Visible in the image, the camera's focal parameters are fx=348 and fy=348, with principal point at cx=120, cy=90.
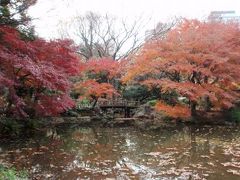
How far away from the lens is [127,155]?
11.0m

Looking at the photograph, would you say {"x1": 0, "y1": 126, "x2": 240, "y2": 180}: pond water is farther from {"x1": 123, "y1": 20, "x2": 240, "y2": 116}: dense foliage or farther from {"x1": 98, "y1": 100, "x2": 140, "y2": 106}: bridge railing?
{"x1": 98, "y1": 100, "x2": 140, "y2": 106}: bridge railing

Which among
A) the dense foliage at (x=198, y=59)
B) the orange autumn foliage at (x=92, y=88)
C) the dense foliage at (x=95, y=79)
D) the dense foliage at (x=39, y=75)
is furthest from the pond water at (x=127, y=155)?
the dense foliage at (x=95, y=79)

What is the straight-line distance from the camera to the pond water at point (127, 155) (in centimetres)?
871

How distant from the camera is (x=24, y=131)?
50.9 feet

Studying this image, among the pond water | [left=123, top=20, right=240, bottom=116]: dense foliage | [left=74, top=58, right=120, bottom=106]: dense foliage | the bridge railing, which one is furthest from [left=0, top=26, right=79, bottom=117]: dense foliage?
the bridge railing

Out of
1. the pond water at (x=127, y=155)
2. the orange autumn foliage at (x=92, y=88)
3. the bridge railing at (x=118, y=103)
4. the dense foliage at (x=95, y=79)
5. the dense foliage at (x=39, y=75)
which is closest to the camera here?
the pond water at (x=127, y=155)

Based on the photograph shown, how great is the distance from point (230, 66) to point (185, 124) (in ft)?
13.3

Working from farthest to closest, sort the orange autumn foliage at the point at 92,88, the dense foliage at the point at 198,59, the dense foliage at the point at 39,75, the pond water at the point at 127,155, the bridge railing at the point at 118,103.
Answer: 1. the bridge railing at the point at 118,103
2. the orange autumn foliage at the point at 92,88
3. the dense foliage at the point at 198,59
4. the dense foliage at the point at 39,75
5. the pond water at the point at 127,155

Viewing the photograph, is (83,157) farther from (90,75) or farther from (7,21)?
(90,75)

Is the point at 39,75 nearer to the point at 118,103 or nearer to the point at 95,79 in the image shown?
the point at 118,103

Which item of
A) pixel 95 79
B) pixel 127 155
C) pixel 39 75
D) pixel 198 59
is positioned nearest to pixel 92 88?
pixel 95 79

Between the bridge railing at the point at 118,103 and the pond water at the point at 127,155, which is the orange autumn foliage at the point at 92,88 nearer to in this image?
the bridge railing at the point at 118,103

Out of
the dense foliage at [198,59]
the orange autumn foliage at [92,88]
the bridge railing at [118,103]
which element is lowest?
the bridge railing at [118,103]

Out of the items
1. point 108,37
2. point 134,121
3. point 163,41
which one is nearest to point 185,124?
point 134,121
